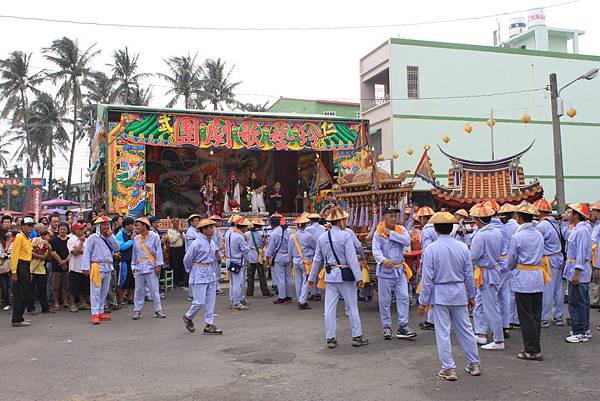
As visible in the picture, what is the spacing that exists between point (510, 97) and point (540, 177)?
4.66 meters

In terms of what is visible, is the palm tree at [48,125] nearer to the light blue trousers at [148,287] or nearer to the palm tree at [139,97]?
the palm tree at [139,97]

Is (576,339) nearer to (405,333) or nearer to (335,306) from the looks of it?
Answer: (405,333)

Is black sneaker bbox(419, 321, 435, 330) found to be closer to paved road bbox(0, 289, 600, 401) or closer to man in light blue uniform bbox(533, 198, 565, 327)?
paved road bbox(0, 289, 600, 401)

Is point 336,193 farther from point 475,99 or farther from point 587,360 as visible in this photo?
point 475,99

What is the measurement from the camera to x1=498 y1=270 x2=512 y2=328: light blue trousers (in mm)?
7570

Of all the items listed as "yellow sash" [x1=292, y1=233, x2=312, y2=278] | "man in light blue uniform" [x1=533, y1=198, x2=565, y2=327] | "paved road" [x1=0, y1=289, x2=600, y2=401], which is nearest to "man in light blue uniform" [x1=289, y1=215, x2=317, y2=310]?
"yellow sash" [x1=292, y1=233, x2=312, y2=278]

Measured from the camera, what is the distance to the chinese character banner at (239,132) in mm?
16047

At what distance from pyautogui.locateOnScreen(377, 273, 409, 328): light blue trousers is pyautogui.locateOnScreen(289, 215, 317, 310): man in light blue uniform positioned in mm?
3132

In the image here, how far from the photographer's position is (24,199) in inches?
1164

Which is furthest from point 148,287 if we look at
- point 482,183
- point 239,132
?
point 482,183

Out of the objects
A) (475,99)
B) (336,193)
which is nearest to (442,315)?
(336,193)

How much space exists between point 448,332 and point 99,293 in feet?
21.0

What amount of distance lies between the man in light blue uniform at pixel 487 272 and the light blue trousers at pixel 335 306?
5.28ft

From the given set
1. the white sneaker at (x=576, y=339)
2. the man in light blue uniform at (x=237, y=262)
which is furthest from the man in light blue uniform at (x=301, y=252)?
the white sneaker at (x=576, y=339)
